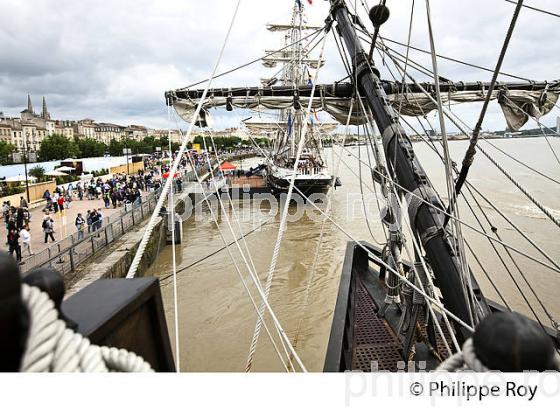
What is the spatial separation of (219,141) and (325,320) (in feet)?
312

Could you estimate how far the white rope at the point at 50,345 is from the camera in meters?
0.81

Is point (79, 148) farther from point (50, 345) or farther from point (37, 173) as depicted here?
point (50, 345)

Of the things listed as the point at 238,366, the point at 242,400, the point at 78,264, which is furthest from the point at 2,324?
the point at 78,264

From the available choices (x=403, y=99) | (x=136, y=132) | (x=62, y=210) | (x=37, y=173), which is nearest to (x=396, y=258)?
(x=403, y=99)

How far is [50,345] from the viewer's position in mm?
826

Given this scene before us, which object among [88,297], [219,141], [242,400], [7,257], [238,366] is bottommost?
[238,366]

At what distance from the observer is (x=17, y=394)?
90 cm

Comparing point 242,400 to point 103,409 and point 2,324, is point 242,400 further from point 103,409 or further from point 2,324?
point 2,324

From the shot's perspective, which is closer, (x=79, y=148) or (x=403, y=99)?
(x=403, y=99)

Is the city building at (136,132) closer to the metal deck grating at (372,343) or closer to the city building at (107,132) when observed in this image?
the city building at (107,132)

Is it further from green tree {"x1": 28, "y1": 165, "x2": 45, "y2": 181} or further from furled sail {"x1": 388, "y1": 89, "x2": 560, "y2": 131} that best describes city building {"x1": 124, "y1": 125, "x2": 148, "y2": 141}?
furled sail {"x1": 388, "y1": 89, "x2": 560, "y2": 131}

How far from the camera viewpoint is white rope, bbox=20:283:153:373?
81 cm

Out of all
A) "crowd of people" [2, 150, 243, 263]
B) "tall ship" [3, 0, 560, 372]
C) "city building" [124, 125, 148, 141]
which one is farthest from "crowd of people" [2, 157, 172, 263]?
"city building" [124, 125, 148, 141]

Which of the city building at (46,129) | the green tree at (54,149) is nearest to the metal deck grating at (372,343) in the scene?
the green tree at (54,149)
